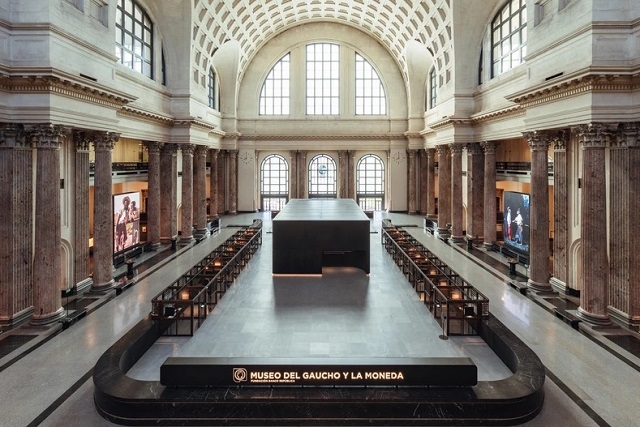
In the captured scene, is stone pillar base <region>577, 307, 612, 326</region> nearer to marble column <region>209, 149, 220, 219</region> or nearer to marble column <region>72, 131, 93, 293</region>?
marble column <region>72, 131, 93, 293</region>

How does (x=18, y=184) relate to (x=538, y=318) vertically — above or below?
above

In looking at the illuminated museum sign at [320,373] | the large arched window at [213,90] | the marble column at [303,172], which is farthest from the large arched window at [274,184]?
the illuminated museum sign at [320,373]

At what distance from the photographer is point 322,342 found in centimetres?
1159

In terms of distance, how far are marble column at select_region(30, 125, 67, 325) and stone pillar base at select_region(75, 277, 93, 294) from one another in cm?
316

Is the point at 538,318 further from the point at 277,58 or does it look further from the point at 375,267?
the point at 277,58

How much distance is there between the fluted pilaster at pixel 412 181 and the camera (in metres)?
42.3

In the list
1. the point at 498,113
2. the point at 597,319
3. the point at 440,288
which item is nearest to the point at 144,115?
the point at 440,288

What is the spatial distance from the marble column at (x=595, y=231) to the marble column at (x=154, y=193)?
21075mm

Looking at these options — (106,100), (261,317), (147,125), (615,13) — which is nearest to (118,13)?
(147,125)

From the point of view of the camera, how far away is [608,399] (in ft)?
29.5

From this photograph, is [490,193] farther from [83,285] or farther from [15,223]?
[15,223]

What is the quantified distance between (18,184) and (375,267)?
14.2 m

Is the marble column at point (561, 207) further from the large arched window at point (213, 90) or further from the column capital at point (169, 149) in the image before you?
the large arched window at point (213, 90)

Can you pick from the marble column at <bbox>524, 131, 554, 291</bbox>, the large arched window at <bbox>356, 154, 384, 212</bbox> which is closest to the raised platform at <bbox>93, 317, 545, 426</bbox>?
the marble column at <bbox>524, 131, 554, 291</bbox>
